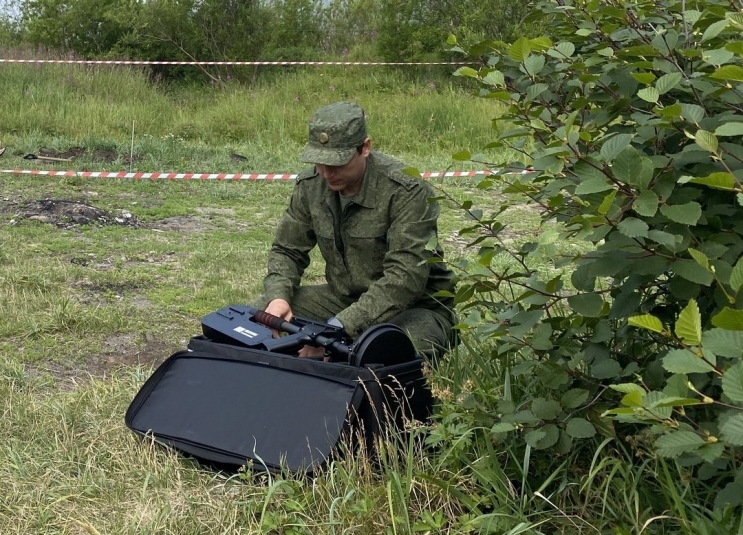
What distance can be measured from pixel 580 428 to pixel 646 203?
2.33ft

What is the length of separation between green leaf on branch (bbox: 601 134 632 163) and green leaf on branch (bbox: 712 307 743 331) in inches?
22.8

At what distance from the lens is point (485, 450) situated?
105 inches

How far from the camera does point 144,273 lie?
604cm

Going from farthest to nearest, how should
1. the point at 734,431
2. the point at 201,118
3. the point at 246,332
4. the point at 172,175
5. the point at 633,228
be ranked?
the point at 201,118 → the point at 172,175 → the point at 246,332 → the point at 633,228 → the point at 734,431

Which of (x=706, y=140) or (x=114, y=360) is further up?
(x=706, y=140)

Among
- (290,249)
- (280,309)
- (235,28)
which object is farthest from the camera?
(235,28)

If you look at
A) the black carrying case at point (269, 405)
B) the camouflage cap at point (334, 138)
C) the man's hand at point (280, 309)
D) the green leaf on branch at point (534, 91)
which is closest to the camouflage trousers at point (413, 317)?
→ the man's hand at point (280, 309)

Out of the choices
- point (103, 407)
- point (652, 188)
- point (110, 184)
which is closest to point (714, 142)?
point (652, 188)

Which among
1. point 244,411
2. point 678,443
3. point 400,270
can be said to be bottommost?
point 244,411

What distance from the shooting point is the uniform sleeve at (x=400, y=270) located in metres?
3.56

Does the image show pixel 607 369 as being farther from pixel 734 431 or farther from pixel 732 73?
pixel 732 73

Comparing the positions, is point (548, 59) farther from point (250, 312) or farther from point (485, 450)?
point (250, 312)

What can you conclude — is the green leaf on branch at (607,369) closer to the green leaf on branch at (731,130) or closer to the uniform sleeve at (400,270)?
the green leaf on branch at (731,130)

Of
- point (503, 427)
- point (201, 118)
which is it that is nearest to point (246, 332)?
point (503, 427)
